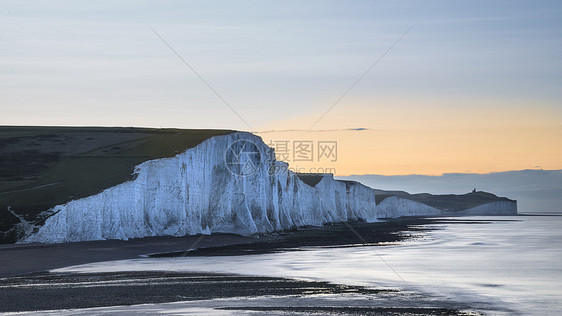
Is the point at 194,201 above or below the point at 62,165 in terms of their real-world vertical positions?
below

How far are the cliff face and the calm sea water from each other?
32.0ft

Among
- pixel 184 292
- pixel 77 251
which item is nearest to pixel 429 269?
pixel 184 292

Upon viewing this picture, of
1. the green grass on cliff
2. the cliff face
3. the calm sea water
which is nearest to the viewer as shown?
the calm sea water

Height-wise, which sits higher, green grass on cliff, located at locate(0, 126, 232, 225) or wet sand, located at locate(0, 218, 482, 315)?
green grass on cliff, located at locate(0, 126, 232, 225)

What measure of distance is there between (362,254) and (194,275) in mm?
13253

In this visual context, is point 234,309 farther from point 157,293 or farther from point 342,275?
point 342,275

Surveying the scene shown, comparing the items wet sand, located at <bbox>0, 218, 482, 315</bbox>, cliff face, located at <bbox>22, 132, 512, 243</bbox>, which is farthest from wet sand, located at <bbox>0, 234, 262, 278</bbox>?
cliff face, located at <bbox>22, 132, 512, 243</bbox>

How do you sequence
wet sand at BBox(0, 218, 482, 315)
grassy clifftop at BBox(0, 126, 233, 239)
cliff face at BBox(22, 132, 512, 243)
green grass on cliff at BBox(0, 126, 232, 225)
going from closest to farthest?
wet sand at BBox(0, 218, 482, 315), cliff face at BBox(22, 132, 512, 243), grassy clifftop at BBox(0, 126, 233, 239), green grass on cliff at BBox(0, 126, 232, 225)

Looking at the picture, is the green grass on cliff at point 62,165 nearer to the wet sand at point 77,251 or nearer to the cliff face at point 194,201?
the cliff face at point 194,201

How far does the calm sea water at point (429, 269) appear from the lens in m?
18.9

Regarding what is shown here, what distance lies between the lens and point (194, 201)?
51094mm

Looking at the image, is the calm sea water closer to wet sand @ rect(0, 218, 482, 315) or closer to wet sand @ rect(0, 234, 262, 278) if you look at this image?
wet sand @ rect(0, 218, 482, 315)

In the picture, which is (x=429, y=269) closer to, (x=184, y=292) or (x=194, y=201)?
(x=184, y=292)

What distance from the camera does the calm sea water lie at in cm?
1891
